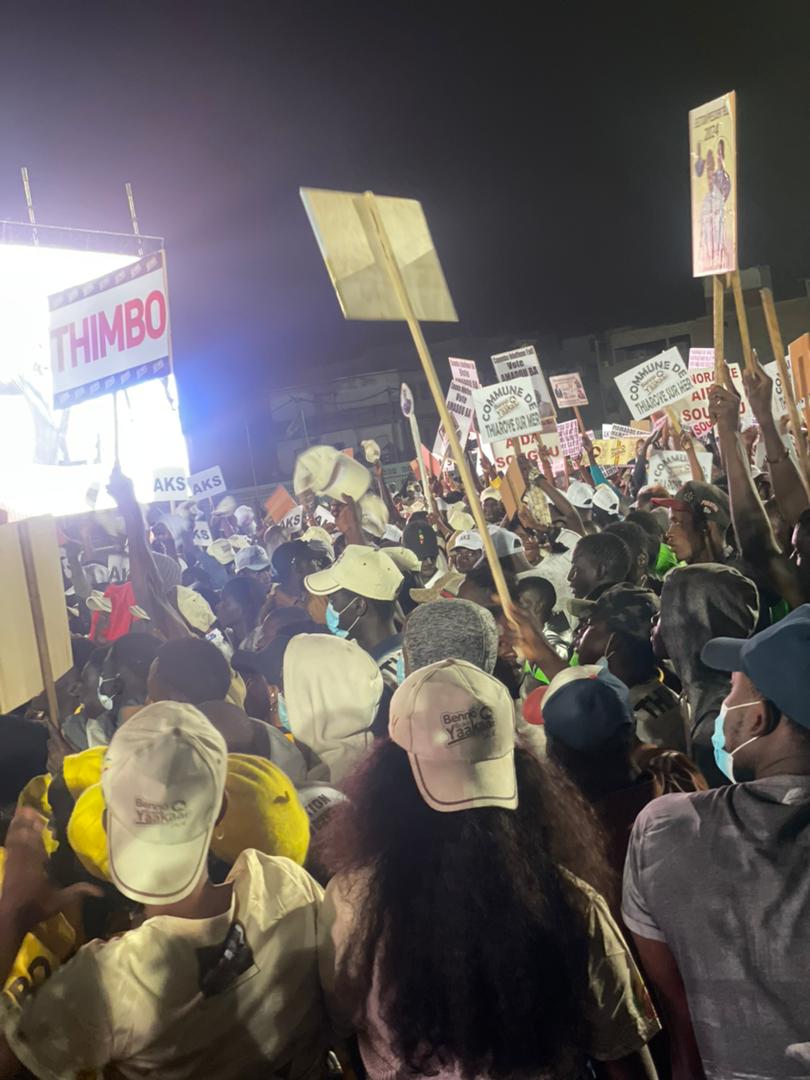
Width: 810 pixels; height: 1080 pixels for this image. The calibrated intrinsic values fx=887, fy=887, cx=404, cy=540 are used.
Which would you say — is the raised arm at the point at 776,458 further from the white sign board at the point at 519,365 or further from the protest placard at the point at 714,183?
the white sign board at the point at 519,365

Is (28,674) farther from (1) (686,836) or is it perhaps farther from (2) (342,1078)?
(1) (686,836)

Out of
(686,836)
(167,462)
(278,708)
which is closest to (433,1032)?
(686,836)

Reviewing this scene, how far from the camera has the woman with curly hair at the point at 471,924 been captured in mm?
1840

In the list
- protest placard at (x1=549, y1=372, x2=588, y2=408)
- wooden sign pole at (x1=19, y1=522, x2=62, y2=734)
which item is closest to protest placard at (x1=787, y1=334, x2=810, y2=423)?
wooden sign pole at (x1=19, y1=522, x2=62, y2=734)

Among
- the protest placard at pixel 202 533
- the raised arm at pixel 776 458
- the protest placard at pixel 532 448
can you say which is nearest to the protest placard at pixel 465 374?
the protest placard at pixel 532 448

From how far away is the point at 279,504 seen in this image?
4332mm

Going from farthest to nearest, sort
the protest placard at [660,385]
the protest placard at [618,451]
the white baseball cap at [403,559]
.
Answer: the protest placard at [618,451], the protest placard at [660,385], the white baseball cap at [403,559]

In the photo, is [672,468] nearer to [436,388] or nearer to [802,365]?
[802,365]

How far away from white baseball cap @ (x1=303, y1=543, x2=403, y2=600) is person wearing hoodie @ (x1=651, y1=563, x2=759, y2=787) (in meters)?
0.83

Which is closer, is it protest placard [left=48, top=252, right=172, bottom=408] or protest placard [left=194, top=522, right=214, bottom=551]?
protest placard [left=48, top=252, right=172, bottom=408]

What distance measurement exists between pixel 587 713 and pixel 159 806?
3.34 ft

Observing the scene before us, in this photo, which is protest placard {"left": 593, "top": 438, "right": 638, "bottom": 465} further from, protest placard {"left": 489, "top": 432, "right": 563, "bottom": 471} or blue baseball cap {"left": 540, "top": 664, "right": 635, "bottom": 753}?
blue baseball cap {"left": 540, "top": 664, "right": 635, "bottom": 753}

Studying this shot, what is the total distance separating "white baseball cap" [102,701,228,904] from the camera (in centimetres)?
180

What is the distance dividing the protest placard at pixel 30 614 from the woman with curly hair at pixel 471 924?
31.6 inches
